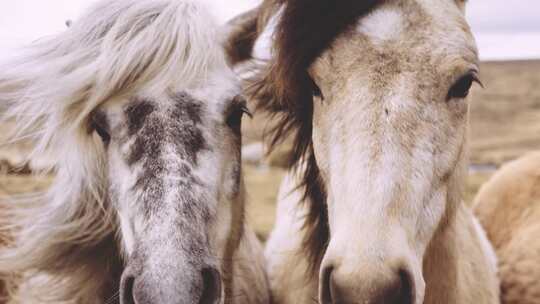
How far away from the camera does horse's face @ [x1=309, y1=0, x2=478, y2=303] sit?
5.82 ft

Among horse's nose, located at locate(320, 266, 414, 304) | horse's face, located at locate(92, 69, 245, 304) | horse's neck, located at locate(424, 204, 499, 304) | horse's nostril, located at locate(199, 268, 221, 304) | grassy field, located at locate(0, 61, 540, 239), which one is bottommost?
grassy field, located at locate(0, 61, 540, 239)

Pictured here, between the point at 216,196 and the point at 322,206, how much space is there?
62 centimetres

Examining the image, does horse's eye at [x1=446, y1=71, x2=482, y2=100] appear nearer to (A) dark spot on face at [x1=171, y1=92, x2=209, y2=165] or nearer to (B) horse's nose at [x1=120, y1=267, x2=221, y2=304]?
(A) dark spot on face at [x1=171, y1=92, x2=209, y2=165]

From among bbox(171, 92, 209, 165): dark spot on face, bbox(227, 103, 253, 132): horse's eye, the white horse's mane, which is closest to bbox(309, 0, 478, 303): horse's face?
bbox(227, 103, 253, 132): horse's eye

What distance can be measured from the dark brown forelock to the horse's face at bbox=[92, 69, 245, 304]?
0.85 ft

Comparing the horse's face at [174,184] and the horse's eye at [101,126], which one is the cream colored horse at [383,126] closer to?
the horse's face at [174,184]

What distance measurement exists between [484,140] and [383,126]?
3438 centimetres

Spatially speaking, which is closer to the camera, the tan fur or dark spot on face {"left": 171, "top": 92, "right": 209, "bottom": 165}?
dark spot on face {"left": 171, "top": 92, "right": 209, "bottom": 165}

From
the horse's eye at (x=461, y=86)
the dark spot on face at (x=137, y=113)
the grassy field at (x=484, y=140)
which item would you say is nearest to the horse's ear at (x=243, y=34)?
the grassy field at (x=484, y=140)

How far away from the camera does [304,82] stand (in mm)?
2441

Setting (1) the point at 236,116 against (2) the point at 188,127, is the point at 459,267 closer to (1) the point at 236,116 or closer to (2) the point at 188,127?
(1) the point at 236,116

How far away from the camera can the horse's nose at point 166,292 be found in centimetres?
189

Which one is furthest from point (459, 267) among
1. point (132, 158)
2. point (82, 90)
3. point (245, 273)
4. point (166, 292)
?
point (82, 90)

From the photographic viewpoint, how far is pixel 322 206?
2668mm
